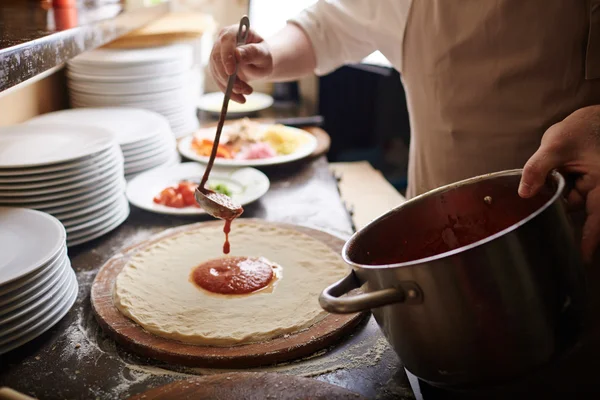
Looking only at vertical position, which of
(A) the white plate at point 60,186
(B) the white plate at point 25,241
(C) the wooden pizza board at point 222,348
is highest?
(A) the white plate at point 60,186

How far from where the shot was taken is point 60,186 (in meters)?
1.59

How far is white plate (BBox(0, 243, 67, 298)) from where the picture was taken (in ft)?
3.80

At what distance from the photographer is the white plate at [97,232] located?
168 cm

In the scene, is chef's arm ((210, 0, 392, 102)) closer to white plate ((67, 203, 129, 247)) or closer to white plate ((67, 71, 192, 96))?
white plate ((67, 203, 129, 247))

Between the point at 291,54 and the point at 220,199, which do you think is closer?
the point at 220,199

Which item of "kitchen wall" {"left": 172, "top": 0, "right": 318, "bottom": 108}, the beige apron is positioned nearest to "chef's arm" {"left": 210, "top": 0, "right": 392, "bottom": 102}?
the beige apron

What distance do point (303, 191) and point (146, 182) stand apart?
577 millimetres

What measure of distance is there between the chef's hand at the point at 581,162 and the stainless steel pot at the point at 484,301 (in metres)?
0.15

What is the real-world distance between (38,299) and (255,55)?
0.86m

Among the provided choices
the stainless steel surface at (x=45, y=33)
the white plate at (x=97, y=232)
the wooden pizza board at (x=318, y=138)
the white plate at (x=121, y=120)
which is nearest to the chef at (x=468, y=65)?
the stainless steel surface at (x=45, y=33)

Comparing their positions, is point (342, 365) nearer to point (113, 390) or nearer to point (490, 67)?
point (113, 390)

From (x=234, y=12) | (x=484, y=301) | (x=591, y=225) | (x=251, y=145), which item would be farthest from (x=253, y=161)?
(x=234, y=12)

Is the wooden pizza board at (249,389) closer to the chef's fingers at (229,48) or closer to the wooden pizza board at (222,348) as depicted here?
the wooden pizza board at (222,348)

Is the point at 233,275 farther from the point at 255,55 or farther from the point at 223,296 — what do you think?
the point at 255,55
